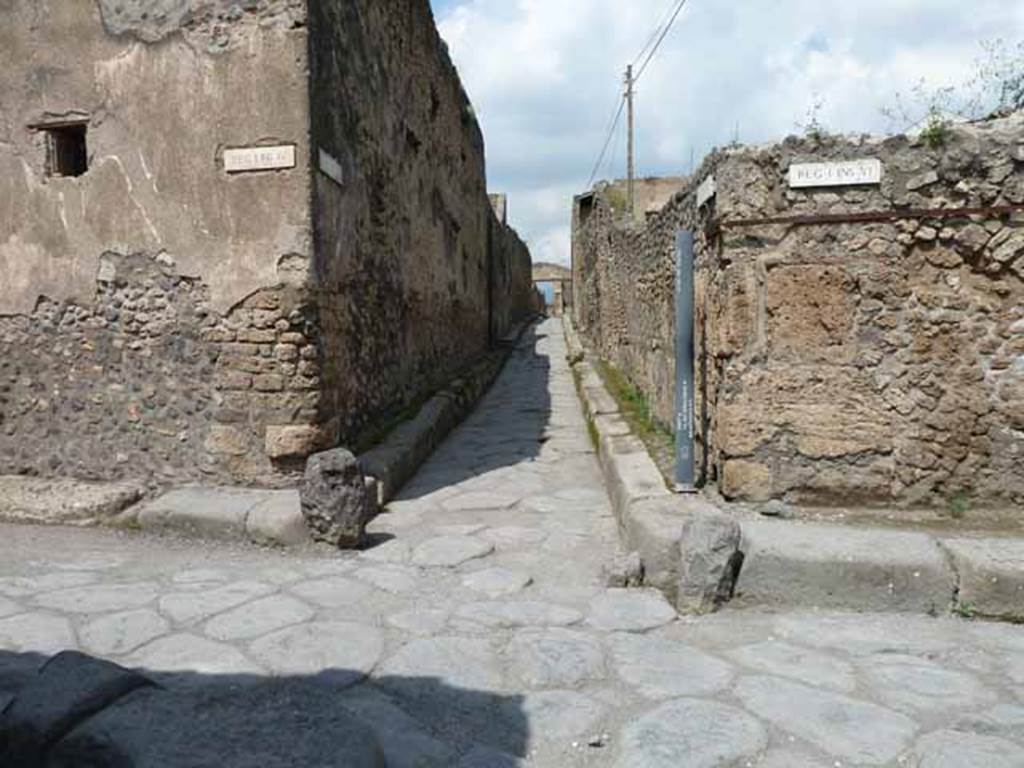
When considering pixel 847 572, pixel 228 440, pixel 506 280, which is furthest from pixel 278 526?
pixel 506 280

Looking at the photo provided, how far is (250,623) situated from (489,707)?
3.56ft

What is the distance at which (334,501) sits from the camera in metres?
3.64

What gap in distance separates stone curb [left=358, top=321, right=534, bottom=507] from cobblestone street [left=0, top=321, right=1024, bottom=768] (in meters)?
0.64

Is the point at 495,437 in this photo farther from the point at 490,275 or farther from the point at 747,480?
the point at 490,275

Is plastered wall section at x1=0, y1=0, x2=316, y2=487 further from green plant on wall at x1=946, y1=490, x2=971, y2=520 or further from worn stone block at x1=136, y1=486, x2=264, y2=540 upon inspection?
green plant on wall at x1=946, y1=490, x2=971, y2=520

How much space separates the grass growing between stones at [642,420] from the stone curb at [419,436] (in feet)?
5.27

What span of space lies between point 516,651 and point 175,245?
121 inches

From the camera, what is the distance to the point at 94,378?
4438 millimetres

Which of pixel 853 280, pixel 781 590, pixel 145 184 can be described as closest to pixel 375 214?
pixel 145 184

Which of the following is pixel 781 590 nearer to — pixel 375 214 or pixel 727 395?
pixel 727 395

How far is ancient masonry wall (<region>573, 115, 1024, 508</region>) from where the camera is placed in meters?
3.40

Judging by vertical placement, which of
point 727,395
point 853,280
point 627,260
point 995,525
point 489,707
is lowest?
point 489,707

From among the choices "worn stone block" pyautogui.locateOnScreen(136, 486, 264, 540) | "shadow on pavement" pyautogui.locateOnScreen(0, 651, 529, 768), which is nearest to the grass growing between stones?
"worn stone block" pyautogui.locateOnScreen(136, 486, 264, 540)

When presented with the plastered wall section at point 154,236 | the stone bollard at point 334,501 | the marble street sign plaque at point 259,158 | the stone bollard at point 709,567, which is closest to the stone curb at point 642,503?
the stone bollard at point 709,567
